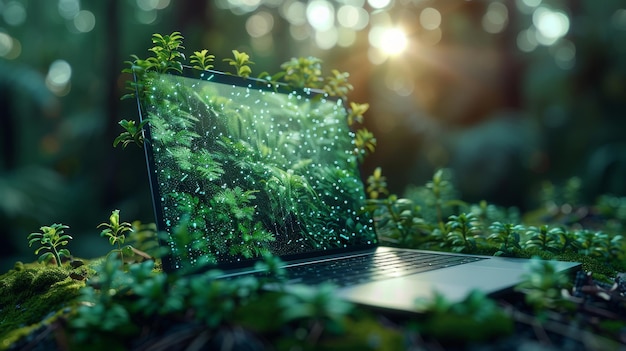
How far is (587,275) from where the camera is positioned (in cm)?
262

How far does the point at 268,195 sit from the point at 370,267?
2.35 ft

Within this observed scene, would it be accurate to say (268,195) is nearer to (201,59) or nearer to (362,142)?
(201,59)

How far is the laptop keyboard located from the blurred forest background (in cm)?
763

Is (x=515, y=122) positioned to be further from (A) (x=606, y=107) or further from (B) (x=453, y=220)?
(B) (x=453, y=220)

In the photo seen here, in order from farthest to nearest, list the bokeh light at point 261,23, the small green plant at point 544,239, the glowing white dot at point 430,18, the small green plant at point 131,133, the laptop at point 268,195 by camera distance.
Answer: the bokeh light at point 261,23 → the glowing white dot at point 430,18 → the small green plant at point 544,239 → the small green plant at point 131,133 → the laptop at point 268,195

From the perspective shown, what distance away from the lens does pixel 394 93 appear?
14.6 metres

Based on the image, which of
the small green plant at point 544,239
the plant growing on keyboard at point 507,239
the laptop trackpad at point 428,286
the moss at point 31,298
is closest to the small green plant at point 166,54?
the moss at point 31,298

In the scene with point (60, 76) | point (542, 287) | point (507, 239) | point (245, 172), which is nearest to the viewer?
point (542, 287)

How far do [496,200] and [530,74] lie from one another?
3672 mm

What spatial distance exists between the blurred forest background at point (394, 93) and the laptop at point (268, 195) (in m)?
6.98

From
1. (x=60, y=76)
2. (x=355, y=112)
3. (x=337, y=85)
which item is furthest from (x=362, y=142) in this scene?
(x=60, y=76)


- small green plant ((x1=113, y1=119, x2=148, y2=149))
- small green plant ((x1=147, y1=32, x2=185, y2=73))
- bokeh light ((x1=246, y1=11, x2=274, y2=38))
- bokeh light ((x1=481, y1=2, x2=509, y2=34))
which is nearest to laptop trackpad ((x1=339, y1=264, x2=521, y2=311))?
small green plant ((x1=113, y1=119, x2=148, y2=149))

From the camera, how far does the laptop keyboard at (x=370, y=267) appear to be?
2398 mm

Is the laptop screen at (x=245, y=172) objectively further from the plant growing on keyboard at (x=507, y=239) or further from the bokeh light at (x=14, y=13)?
the bokeh light at (x=14, y=13)
